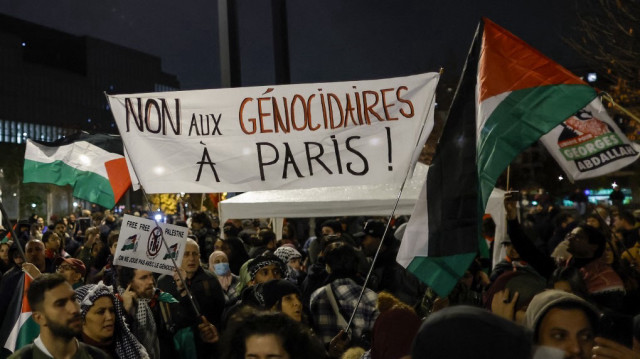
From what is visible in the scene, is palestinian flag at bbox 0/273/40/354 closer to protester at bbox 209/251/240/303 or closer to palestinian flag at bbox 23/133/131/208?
protester at bbox 209/251/240/303

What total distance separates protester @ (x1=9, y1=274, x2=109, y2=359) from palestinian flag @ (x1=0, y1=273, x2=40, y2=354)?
105cm

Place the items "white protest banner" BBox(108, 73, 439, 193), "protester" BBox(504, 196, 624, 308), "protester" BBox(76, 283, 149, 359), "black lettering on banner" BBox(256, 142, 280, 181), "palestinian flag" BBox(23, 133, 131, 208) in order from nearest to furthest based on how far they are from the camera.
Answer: "protester" BBox(76, 283, 149, 359), "protester" BBox(504, 196, 624, 308), "white protest banner" BBox(108, 73, 439, 193), "black lettering on banner" BBox(256, 142, 280, 181), "palestinian flag" BBox(23, 133, 131, 208)

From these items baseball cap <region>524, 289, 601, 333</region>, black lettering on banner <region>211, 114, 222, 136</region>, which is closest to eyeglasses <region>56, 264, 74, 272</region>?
black lettering on banner <region>211, 114, 222, 136</region>

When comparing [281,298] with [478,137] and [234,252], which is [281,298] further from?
[234,252]

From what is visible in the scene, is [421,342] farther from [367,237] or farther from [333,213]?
[333,213]

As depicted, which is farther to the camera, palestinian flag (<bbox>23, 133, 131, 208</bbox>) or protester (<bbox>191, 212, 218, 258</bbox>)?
protester (<bbox>191, 212, 218, 258</bbox>)

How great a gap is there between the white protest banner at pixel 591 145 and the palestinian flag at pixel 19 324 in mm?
4273

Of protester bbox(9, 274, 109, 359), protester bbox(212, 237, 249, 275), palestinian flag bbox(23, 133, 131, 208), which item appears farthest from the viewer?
protester bbox(212, 237, 249, 275)

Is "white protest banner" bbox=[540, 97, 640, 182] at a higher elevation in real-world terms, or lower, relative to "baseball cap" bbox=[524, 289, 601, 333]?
higher

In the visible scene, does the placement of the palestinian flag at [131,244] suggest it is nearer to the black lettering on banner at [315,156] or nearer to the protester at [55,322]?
the protester at [55,322]

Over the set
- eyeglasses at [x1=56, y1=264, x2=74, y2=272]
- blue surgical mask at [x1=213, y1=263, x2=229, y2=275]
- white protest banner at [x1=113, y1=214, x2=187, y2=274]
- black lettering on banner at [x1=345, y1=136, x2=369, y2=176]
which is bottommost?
blue surgical mask at [x1=213, y1=263, x2=229, y2=275]

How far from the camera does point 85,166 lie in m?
8.45

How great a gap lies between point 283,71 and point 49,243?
471 cm

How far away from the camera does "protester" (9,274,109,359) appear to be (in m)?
3.78
